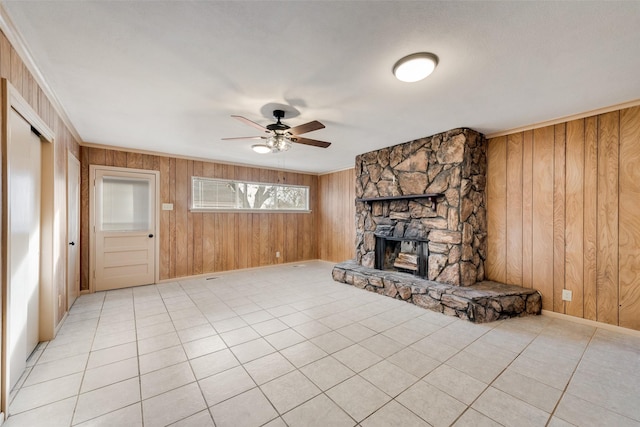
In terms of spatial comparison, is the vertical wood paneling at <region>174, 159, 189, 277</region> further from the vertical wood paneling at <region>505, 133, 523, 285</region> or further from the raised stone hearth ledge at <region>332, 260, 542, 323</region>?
the vertical wood paneling at <region>505, 133, 523, 285</region>

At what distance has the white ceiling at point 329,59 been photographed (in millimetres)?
1481

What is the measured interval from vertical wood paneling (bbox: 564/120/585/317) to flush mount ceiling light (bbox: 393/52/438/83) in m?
2.45

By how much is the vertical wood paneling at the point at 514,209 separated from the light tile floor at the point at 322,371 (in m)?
0.68

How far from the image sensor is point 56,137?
2764 mm

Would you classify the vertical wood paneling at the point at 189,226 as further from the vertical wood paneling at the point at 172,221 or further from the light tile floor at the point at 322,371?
the light tile floor at the point at 322,371

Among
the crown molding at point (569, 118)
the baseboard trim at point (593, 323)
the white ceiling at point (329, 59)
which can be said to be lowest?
the baseboard trim at point (593, 323)

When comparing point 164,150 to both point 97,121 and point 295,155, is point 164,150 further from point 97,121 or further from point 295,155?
point 295,155

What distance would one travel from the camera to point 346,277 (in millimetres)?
4625

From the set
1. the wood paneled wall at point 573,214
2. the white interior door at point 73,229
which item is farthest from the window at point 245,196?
the wood paneled wall at point 573,214

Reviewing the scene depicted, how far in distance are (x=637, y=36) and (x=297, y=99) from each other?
250 centimetres

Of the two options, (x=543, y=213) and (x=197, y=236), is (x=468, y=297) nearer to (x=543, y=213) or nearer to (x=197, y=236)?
(x=543, y=213)

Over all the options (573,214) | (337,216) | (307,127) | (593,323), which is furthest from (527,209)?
(337,216)

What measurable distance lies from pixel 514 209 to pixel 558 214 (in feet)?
1.49

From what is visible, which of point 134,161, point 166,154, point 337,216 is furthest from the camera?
point 337,216
